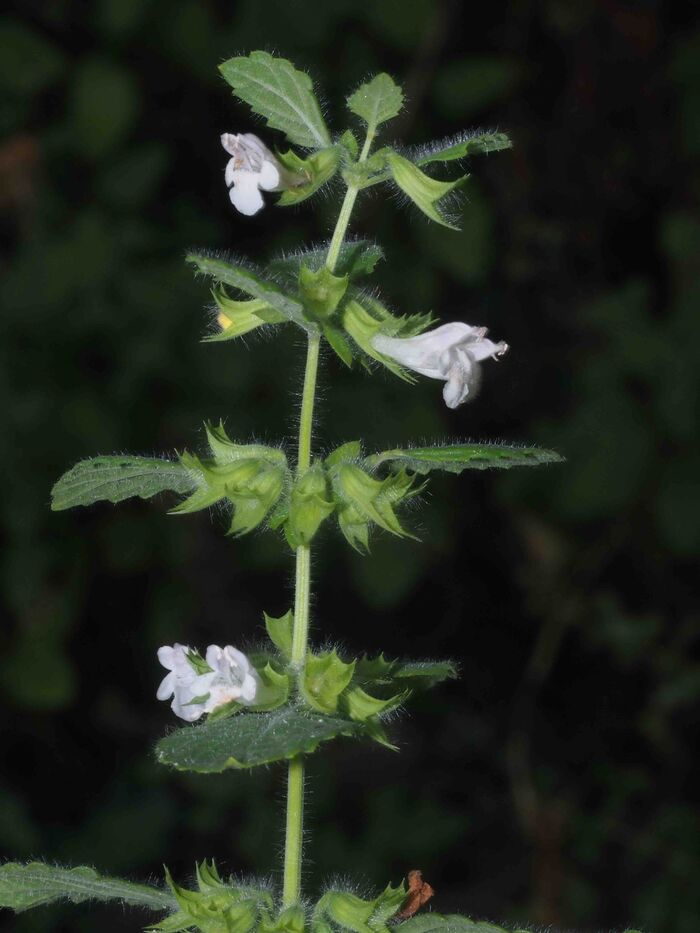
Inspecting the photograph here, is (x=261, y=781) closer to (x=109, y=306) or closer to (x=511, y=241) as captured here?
(x=109, y=306)

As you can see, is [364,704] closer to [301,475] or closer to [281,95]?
[301,475]

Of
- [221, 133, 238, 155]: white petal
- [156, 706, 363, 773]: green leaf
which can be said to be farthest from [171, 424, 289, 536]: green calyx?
[221, 133, 238, 155]: white petal

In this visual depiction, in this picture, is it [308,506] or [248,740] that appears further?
[308,506]

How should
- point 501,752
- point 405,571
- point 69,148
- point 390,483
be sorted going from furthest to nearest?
point 501,752 < point 69,148 < point 405,571 < point 390,483

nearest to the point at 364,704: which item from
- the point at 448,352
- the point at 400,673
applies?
the point at 400,673

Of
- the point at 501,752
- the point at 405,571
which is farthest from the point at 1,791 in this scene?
the point at 501,752

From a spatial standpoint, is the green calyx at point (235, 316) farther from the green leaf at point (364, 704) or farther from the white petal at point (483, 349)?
the green leaf at point (364, 704)

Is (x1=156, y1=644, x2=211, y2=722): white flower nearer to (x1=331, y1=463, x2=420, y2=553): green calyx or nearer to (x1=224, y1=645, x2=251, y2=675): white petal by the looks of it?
(x1=224, y1=645, x2=251, y2=675): white petal
